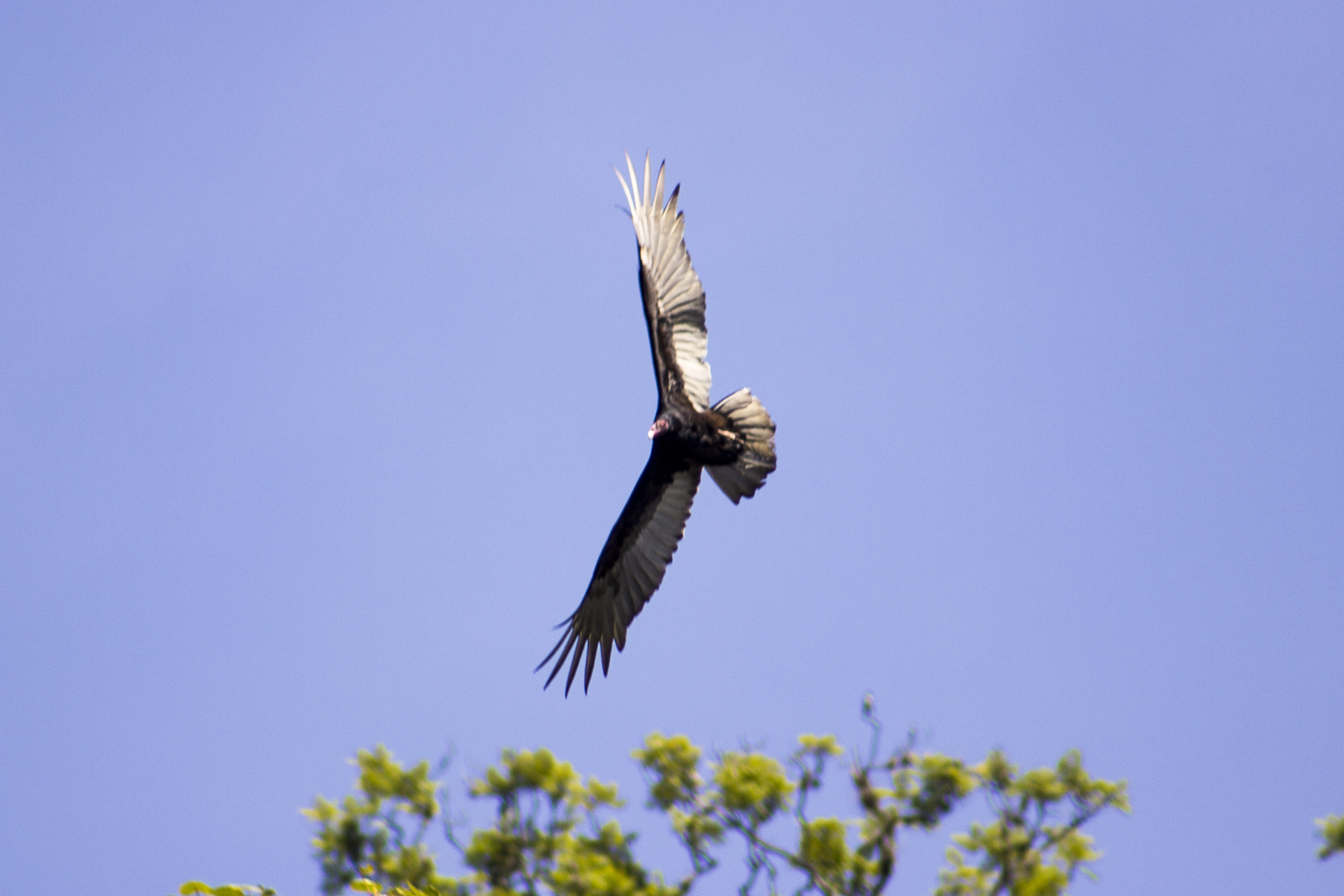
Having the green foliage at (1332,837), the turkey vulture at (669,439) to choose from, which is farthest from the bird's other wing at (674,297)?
the green foliage at (1332,837)

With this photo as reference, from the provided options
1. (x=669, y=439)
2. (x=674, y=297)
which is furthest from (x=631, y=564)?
(x=674, y=297)

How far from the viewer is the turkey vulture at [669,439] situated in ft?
27.6

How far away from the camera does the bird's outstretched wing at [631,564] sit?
354 inches

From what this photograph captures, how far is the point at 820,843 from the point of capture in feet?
37.4

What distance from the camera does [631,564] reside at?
923 cm

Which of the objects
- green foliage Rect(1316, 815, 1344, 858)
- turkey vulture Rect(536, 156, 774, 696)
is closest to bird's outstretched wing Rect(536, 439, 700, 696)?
turkey vulture Rect(536, 156, 774, 696)

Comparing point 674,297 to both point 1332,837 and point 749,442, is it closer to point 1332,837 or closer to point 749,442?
point 749,442

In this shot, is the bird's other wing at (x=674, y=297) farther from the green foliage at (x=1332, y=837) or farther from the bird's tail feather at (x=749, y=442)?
the green foliage at (x=1332, y=837)

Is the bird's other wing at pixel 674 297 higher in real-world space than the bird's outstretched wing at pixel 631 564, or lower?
higher

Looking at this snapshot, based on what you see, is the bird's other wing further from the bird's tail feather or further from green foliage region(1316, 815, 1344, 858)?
green foliage region(1316, 815, 1344, 858)

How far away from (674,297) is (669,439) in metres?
1.02

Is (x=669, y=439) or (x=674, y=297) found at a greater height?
(x=674, y=297)

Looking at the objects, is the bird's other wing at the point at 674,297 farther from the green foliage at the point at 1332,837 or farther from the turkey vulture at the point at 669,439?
the green foliage at the point at 1332,837

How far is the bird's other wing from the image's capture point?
8.48 meters
